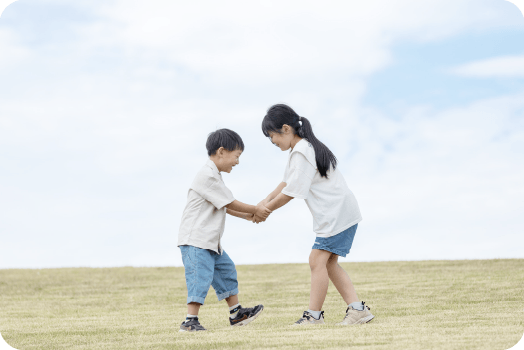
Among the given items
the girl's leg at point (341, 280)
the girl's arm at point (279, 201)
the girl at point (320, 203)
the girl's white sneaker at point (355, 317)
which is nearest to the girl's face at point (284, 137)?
the girl at point (320, 203)

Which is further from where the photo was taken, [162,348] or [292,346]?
[162,348]

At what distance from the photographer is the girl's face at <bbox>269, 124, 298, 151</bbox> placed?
14.9 ft

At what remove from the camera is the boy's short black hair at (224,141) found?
15.2 ft

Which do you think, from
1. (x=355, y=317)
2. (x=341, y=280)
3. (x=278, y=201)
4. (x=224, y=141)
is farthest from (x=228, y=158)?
(x=355, y=317)

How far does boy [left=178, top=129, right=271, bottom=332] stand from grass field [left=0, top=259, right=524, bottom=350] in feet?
0.91

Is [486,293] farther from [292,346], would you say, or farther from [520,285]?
[292,346]

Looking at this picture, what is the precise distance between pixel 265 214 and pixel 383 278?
4.96 meters

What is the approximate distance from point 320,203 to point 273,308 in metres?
2.37

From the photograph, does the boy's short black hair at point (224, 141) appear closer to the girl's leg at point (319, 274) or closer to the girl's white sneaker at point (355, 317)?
the girl's leg at point (319, 274)

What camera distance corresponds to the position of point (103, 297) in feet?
27.3

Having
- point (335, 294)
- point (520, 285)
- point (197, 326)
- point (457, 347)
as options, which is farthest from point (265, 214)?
point (520, 285)

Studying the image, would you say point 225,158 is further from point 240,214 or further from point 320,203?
point 320,203

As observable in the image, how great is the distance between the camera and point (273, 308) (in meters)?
6.34

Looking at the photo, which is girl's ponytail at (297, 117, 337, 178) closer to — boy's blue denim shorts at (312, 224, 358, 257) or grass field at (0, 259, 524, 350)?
boy's blue denim shorts at (312, 224, 358, 257)
